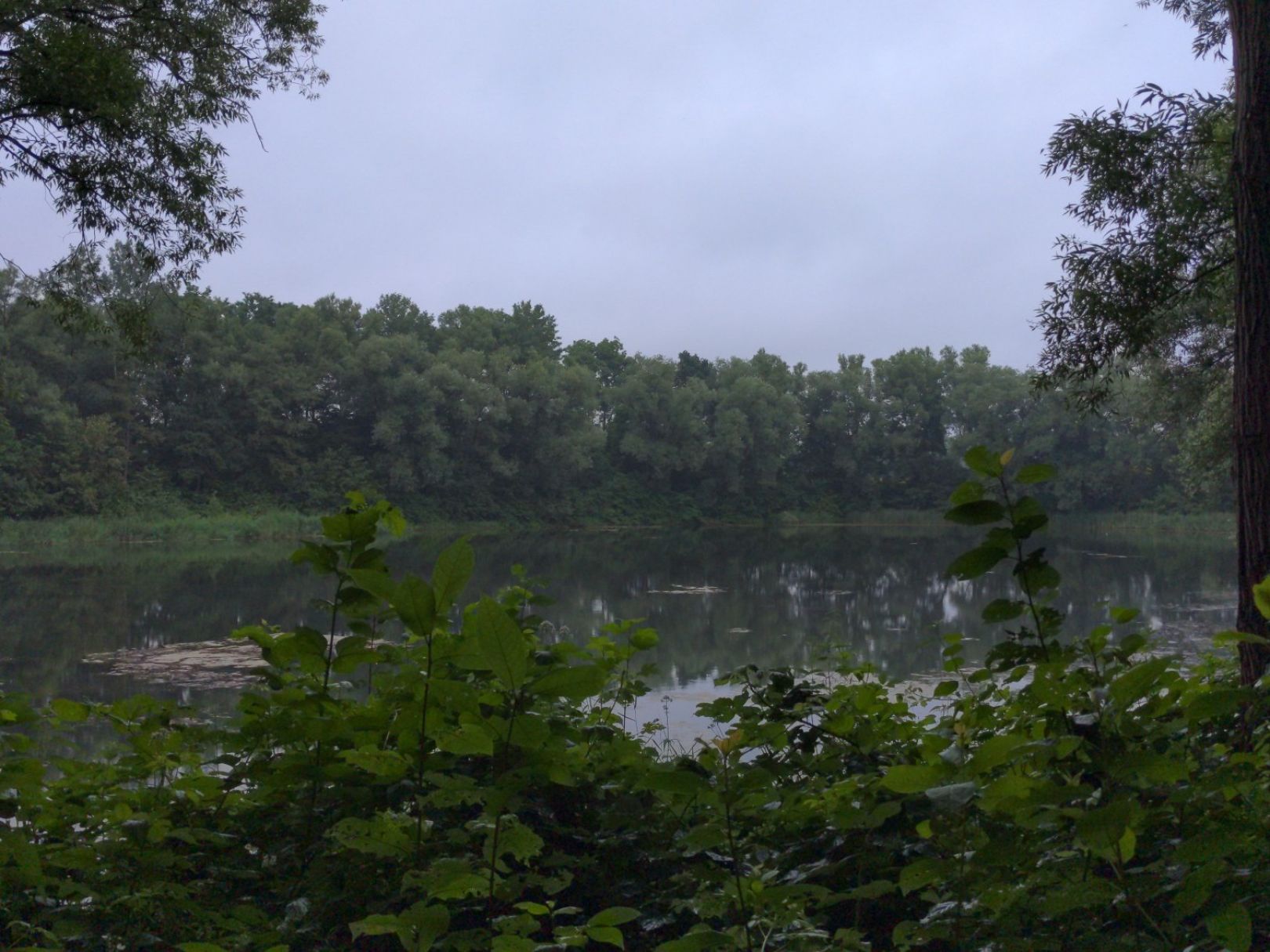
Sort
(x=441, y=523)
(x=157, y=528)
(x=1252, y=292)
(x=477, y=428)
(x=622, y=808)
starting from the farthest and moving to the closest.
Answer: (x=477, y=428), (x=441, y=523), (x=157, y=528), (x=1252, y=292), (x=622, y=808)

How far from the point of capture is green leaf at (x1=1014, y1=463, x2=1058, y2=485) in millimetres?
1031

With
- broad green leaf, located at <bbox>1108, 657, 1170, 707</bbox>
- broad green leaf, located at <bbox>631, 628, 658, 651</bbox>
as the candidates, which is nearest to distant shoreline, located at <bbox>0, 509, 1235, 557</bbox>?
broad green leaf, located at <bbox>631, 628, 658, 651</bbox>

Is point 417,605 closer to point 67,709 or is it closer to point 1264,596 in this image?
point 1264,596

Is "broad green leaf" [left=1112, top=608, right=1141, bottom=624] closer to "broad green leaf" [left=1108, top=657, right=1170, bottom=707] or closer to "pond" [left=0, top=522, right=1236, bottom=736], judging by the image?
"broad green leaf" [left=1108, top=657, right=1170, bottom=707]

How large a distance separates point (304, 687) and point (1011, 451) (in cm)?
135

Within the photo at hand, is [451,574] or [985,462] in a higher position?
[985,462]

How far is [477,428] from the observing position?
1331 inches

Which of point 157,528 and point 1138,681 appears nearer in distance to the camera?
point 1138,681

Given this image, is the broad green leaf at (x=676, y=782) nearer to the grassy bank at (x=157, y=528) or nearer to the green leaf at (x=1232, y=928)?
the green leaf at (x=1232, y=928)

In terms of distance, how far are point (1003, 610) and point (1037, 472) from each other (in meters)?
0.26

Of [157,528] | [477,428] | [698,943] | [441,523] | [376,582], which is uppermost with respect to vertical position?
[477,428]

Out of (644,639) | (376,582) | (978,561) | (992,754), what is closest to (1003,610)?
(978,561)

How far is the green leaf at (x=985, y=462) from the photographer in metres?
1.07

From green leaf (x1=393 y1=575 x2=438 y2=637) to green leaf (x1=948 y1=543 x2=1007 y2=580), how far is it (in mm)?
531
